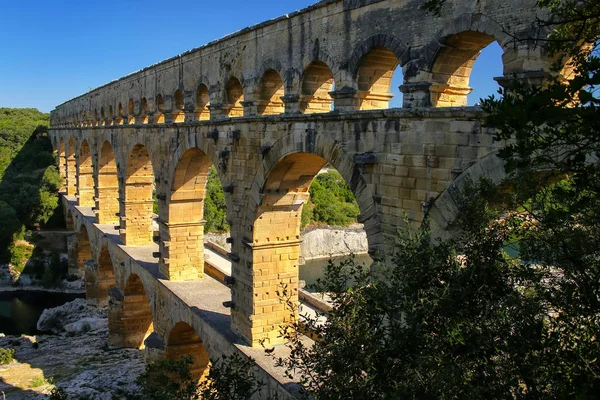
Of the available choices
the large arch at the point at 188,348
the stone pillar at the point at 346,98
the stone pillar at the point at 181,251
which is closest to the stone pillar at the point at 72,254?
the stone pillar at the point at 181,251

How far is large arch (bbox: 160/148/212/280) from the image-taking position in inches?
528

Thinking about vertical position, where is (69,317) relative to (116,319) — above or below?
below

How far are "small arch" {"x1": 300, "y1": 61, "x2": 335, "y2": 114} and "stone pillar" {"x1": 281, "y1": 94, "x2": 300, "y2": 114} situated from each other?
0.06 meters

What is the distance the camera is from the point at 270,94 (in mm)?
9922

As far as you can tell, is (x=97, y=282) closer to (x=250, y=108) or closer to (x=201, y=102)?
(x=201, y=102)

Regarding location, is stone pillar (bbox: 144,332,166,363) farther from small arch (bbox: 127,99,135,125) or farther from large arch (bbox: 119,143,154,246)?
small arch (bbox: 127,99,135,125)

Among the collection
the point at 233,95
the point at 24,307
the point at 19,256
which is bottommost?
the point at 24,307

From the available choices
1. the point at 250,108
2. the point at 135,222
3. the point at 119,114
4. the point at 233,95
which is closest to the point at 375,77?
the point at 250,108

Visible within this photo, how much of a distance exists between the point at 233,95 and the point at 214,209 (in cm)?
2450

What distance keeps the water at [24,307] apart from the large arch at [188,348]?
12.2 metres

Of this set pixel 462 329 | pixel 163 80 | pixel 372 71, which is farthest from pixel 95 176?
pixel 462 329

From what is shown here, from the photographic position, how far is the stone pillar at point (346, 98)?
7402 mm

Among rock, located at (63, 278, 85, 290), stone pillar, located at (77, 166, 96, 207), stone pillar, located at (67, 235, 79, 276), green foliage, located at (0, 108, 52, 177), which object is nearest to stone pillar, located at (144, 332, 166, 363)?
stone pillar, located at (67, 235, 79, 276)

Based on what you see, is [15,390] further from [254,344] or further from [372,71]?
[372,71]
